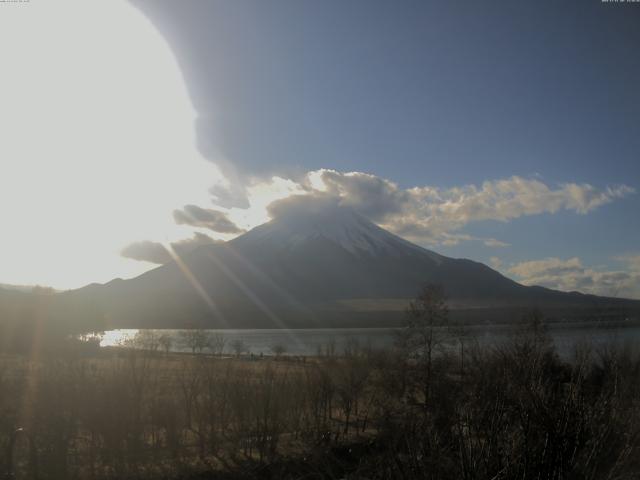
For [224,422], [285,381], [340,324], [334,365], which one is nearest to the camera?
[224,422]

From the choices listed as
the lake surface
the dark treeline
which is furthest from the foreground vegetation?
the lake surface

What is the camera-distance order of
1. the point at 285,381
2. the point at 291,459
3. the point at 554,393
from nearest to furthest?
the point at 554,393
the point at 291,459
the point at 285,381

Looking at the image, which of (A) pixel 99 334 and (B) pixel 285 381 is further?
(A) pixel 99 334

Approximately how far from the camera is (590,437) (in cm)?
468

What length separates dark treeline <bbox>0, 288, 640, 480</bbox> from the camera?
4648 mm

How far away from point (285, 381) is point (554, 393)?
16.0 m

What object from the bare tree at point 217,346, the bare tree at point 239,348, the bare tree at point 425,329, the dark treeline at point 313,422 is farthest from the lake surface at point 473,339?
the bare tree at point 425,329

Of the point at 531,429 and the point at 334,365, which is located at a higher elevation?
the point at 531,429

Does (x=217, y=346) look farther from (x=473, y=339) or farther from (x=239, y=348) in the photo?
(x=473, y=339)

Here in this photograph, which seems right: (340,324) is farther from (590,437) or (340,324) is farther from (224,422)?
(590,437)

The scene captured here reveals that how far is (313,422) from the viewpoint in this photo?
20.9 meters

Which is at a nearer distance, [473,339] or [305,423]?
[473,339]

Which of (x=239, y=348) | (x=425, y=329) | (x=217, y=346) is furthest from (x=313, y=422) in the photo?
(x=217, y=346)

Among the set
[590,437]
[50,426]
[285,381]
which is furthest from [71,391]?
[590,437]
